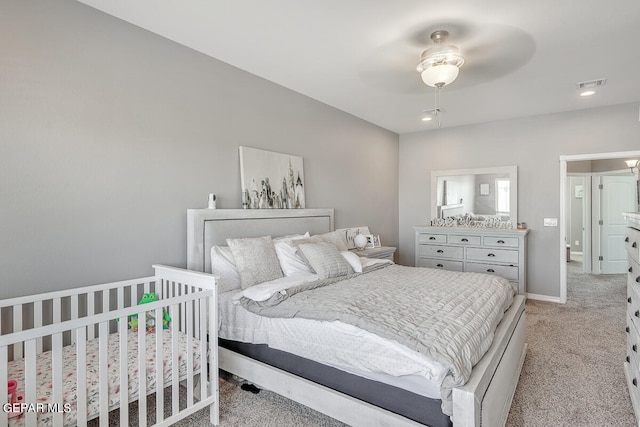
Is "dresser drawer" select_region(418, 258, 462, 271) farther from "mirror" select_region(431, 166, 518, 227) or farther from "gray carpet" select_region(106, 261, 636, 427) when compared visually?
"gray carpet" select_region(106, 261, 636, 427)

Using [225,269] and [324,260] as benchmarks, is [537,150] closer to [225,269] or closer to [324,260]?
[324,260]

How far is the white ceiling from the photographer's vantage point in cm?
224

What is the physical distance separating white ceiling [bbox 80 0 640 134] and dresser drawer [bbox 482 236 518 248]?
5.88ft

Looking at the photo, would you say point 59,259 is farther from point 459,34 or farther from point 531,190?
point 531,190

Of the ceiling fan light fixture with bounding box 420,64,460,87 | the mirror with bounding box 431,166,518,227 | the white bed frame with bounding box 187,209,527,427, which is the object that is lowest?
the white bed frame with bounding box 187,209,527,427

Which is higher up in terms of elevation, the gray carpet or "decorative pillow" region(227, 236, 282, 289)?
"decorative pillow" region(227, 236, 282, 289)

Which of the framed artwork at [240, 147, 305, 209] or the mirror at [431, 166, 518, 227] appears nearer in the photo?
the framed artwork at [240, 147, 305, 209]

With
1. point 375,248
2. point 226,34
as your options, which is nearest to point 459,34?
point 226,34

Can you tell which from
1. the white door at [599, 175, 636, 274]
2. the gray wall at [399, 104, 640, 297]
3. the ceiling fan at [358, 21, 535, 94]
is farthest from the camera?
the white door at [599, 175, 636, 274]

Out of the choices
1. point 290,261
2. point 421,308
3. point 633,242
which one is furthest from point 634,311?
point 290,261

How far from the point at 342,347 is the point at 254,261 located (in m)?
1.14

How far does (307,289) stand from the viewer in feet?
8.12

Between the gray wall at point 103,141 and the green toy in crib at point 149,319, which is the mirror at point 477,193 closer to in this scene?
the gray wall at point 103,141

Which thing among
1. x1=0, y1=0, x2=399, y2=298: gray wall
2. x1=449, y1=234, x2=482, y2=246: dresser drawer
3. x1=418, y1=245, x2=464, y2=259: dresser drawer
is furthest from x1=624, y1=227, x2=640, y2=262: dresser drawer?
x1=0, y1=0, x2=399, y2=298: gray wall
